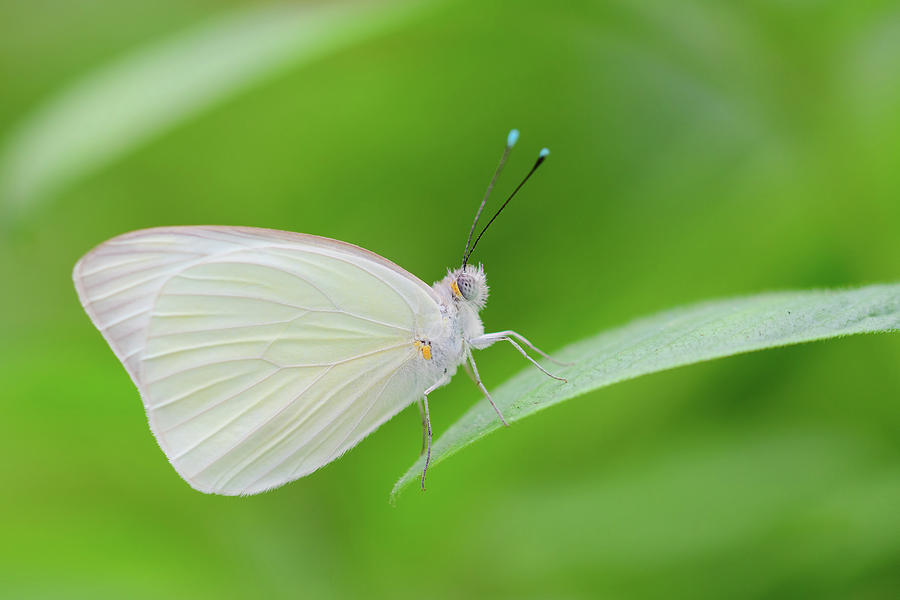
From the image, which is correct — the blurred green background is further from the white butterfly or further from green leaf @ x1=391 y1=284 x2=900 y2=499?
green leaf @ x1=391 y1=284 x2=900 y2=499

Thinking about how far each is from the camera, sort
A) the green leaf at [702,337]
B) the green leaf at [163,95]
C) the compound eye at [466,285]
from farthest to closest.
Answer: the compound eye at [466,285], the green leaf at [163,95], the green leaf at [702,337]

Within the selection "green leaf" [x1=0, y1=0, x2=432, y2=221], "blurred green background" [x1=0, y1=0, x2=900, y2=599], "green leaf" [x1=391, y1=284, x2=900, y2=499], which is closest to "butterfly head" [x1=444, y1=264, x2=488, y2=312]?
"blurred green background" [x1=0, y1=0, x2=900, y2=599]

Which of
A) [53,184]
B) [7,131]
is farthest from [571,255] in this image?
[7,131]

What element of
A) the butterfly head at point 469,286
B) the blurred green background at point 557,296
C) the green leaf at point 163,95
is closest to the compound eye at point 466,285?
the butterfly head at point 469,286

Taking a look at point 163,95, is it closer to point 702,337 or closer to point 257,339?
point 257,339

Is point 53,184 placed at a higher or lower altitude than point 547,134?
lower

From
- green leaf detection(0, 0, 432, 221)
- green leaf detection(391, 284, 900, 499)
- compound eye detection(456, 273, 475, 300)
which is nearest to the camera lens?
green leaf detection(391, 284, 900, 499)

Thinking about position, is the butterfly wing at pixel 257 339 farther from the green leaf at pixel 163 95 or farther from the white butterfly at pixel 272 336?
the green leaf at pixel 163 95

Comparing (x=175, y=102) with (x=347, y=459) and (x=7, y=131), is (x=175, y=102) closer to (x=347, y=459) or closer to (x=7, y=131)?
(x=347, y=459)
